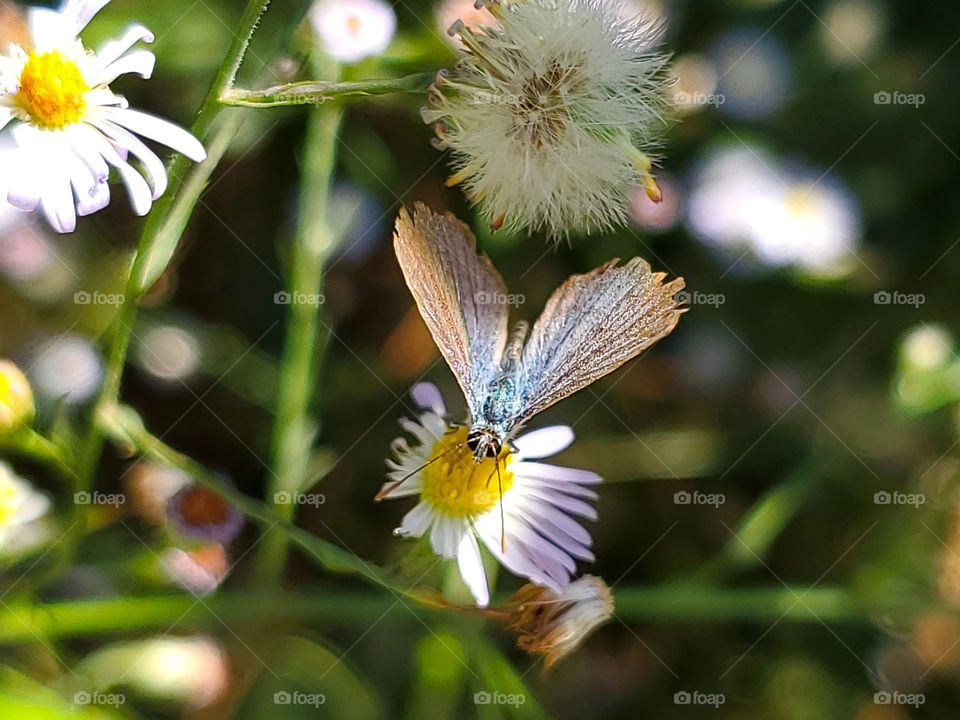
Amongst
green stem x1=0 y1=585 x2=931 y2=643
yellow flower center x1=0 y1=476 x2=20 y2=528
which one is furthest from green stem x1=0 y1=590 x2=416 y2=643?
yellow flower center x1=0 y1=476 x2=20 y2=528

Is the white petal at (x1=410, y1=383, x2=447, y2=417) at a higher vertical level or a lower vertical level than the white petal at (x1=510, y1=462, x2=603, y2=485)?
higher

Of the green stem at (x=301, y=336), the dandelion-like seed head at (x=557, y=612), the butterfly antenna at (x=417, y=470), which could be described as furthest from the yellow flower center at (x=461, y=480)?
the green stem at (x=301, y=336)

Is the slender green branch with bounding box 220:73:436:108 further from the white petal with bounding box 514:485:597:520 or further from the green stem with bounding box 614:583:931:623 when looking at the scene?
the green stem with bounding box 614:583:931:623

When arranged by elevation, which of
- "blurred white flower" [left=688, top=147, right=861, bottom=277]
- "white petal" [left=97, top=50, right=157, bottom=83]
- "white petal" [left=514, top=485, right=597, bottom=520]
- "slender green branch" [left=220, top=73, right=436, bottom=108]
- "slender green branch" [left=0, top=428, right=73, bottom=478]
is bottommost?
"white petal" [left=514, top=485, right=597, bottom=520]

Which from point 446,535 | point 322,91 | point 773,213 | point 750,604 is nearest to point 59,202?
point 322,91

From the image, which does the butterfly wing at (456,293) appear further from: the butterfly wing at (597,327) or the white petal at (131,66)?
the white petal at (131,66)

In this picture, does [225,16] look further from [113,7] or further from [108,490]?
[108,490]

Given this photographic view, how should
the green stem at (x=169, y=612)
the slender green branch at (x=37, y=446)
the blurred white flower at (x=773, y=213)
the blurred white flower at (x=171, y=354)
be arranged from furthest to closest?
the blurred white flower at (x=773, y=213), the blurred white flower at (x=171, y=354), the green stem at (x=169, y=612), the slender green branch at (x=37, y=446)

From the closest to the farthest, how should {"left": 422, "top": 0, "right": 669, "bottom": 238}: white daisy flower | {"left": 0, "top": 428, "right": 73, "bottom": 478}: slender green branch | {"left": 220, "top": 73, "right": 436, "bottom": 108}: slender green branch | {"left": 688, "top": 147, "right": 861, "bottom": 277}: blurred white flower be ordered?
{"left": 220, "top": 73, "right": 436, "bottom": 108}: slender green branch, {"left": 422, "top": 0, "right": 669, "bottom": 238}: white daisy flower, {"left": 0, "top": 428, "right": 73, "bottom": 478}: slender green branch, {"left": 688, "top": 147, "right": 861, "bottom": 277}: blurred white flower
